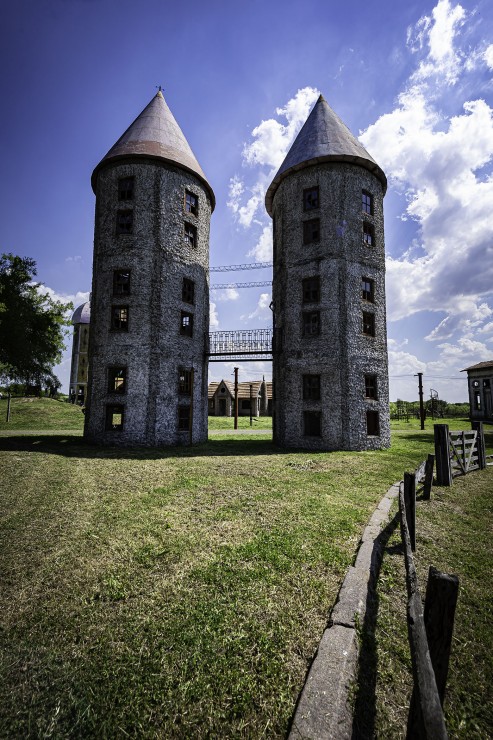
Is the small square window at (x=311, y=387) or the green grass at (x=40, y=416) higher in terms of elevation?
the small square window at (x=311, y=387)

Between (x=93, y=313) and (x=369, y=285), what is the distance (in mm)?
16828

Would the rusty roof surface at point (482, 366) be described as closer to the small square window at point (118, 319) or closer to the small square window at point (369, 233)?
the small square window at point (369, 233)

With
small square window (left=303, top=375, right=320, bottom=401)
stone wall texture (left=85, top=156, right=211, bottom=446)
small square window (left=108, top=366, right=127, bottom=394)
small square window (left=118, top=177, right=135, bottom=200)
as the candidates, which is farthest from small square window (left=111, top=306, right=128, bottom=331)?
small square window (left=303, top=375, right=320, bottom=401)

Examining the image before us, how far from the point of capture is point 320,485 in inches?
378

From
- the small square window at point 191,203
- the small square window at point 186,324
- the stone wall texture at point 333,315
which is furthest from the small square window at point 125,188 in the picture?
the stone wall texture at point 333,315

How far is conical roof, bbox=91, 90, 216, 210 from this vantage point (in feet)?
63.0

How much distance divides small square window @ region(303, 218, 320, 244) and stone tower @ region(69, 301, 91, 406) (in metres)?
44.7

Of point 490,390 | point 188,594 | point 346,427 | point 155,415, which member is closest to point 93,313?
point 155,415

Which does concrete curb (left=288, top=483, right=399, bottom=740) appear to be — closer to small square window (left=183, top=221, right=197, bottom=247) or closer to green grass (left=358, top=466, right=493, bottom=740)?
green grass (left=358, top=466, right=493, bottom=740)

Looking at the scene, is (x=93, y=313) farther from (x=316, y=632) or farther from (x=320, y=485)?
(x=316, y=632)

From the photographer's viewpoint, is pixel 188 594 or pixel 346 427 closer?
pixel 188 594

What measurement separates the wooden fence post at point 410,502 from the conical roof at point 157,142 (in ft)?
69.4

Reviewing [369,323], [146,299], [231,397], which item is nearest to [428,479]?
[369,323]

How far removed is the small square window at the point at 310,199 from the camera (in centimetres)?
1983
